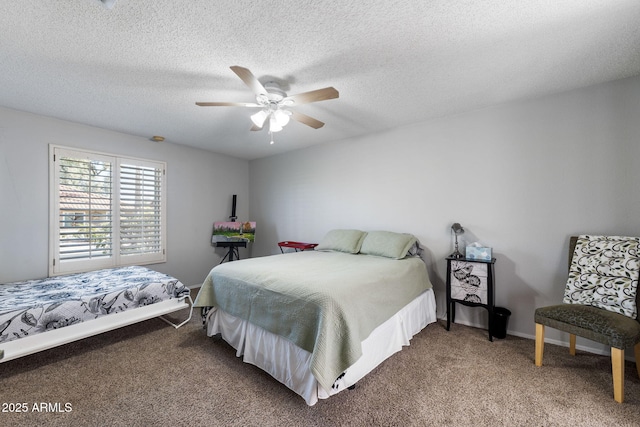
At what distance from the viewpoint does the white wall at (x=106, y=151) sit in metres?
2.90

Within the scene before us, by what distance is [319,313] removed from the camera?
1.69 m

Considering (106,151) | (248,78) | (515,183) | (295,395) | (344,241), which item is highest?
(248,78)

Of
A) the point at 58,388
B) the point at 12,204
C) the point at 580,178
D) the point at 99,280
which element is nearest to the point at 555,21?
the point at 580,178

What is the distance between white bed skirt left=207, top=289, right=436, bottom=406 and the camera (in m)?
1.73

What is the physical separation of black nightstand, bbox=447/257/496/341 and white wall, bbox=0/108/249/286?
3.92m

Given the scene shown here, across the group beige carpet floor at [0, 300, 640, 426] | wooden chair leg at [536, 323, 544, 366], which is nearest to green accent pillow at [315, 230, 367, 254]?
beige carpet floor at [0, 300, 640, 426]

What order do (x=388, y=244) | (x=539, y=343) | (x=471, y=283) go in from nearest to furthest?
(x=539, y=343), (x=471, y=283), (x=388, y=244)

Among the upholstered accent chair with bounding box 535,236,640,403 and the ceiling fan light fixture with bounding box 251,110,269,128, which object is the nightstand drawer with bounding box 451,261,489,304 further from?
the ceiling fan light fixture with bounding box 251,110,269,128

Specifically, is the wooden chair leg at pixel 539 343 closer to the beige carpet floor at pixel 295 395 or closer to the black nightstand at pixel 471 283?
the beige carpet floor at pixel 295 395

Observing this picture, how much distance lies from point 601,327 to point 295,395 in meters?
2.15

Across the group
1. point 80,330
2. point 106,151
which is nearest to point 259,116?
point 80,330

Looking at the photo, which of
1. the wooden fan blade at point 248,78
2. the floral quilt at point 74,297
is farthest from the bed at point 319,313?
the wooden fan blade at point 248,78

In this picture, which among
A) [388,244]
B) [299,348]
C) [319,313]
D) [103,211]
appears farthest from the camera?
[103,211]

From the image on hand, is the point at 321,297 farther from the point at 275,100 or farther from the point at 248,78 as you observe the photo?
the point at 275,100
